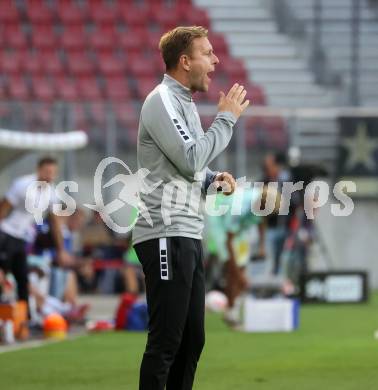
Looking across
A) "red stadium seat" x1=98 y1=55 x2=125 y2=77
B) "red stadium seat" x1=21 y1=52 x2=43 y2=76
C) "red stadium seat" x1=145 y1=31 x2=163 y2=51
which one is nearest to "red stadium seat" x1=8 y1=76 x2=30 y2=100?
"red stadium seat" x1=21 y1=52 x2=43 y2=76

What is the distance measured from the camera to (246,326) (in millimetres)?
13117

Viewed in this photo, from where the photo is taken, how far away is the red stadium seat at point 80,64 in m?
23.7

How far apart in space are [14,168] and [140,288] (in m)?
2.79

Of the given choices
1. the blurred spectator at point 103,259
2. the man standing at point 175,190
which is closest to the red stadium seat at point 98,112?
the blurred spectator at point 103,259

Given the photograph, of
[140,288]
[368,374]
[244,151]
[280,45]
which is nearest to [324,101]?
[280,45]

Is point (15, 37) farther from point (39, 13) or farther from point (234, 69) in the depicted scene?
point (234, 69)

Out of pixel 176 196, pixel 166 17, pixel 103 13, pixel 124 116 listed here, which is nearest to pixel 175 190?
pixel 176 196

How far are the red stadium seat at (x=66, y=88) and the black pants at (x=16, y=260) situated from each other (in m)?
10.5

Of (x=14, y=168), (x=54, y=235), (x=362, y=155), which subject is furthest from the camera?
(x=362, y=155)

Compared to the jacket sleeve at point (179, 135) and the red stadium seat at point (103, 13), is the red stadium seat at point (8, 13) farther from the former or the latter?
the jacket sleeve at point (179, 135)

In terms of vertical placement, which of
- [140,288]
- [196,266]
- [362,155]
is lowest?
[140,288]

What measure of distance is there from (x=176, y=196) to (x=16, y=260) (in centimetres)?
766

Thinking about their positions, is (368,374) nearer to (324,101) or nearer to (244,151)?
(244,151)

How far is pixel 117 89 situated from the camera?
76.3ft
